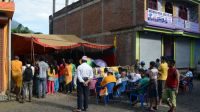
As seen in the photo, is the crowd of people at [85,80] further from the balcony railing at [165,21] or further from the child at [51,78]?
the balcony railing at [165,21]

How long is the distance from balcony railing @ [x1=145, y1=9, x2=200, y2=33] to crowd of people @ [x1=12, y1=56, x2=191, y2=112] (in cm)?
723

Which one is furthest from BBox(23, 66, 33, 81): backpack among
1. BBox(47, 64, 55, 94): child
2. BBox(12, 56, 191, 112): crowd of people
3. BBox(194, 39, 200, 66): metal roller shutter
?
BBox(194, 39, 200, 66): metal roller shutter

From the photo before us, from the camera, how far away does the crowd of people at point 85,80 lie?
450 inches

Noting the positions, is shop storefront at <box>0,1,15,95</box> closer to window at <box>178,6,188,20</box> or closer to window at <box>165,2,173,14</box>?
window at <box>165,2,173,14</box>

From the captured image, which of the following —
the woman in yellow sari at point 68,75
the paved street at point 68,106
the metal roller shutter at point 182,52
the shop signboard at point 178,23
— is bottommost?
the paved street at point 68,106

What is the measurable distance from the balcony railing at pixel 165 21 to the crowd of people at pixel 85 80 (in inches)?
285

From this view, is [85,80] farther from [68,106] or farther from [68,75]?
[68,75]

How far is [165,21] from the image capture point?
2564 centimetres

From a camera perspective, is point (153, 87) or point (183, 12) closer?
point (153, 87)

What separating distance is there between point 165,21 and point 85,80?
1553cm

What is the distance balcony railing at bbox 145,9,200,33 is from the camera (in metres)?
24.1

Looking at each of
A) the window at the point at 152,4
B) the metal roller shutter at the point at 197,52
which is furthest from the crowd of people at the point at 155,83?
the metal roller shutter at the point at 197,52

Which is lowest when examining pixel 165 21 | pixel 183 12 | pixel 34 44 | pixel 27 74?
pixel 27 74

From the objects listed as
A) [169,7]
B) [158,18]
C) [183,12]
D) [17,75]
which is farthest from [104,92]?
[183,12]
